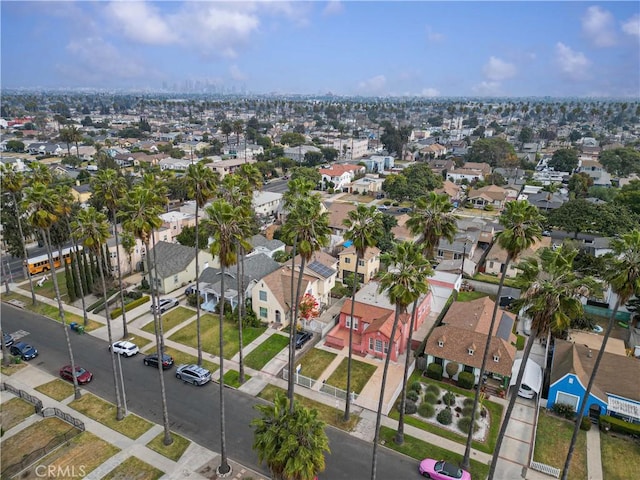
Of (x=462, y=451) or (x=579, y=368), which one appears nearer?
(x=462, y=451)

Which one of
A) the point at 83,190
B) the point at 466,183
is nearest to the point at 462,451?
the point at 83,190

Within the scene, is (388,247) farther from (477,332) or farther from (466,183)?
(466,183)

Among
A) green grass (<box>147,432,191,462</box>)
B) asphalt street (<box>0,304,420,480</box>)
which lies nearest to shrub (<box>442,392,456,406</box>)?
asphalt street (<box>0,304,420,480</box>)

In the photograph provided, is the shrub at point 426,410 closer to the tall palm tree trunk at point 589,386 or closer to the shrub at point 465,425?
the shrub at point 465,425

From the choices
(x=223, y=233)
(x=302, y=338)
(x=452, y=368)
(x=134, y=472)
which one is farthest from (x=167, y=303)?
(x=452, y=368)

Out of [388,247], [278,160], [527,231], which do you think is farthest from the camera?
[278,160]

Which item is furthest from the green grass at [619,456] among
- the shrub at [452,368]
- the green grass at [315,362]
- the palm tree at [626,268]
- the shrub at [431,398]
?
the green grass at [315,362]
